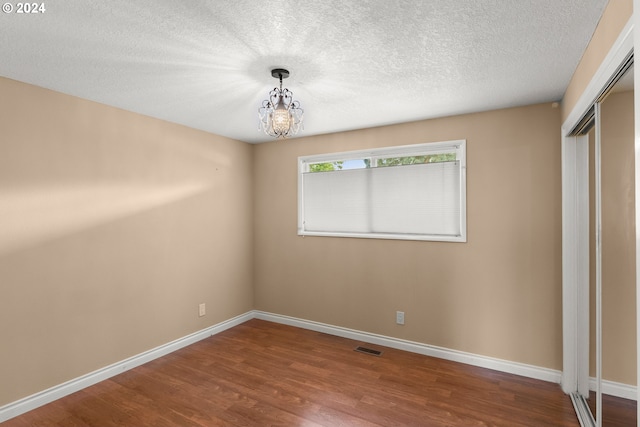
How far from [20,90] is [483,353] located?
439cm

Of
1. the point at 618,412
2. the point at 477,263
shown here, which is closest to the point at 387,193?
the point at 477,263

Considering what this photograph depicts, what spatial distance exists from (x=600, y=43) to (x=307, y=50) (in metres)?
1.53

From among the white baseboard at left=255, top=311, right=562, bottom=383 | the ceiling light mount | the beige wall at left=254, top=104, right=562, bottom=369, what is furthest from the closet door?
the ceiling light mount

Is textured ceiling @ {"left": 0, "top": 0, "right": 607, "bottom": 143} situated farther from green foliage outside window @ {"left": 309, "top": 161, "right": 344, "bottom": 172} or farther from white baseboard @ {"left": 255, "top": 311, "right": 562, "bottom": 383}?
white baseboard @ {"left": 255, "top": 311, "right": 562, "bottom": 383}

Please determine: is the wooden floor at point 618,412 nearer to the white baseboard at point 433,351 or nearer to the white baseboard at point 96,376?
the white baseboard at point 433,351

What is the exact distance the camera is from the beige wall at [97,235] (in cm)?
236

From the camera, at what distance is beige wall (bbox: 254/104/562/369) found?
9.21 ft

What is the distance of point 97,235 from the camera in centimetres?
283

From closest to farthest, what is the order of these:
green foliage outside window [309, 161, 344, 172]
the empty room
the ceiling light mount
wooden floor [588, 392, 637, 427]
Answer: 1. wooden floor [588, 392, 637, 427]
2. the empty room
3. the ceiling light mount
4. green foliage outside window [309, 161, 344, 172]

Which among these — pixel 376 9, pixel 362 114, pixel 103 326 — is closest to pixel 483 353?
pixel 362 114

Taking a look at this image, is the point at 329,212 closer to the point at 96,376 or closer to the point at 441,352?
the point at 441,352

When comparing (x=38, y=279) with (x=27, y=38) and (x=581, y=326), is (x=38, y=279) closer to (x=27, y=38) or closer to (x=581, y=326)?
(x=27, y=38)

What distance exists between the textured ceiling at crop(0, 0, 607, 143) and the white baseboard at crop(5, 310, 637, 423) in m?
1.85

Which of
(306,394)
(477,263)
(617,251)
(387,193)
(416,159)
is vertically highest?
(416,159)
